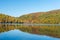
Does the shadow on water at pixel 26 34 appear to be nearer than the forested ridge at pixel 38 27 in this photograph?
Yes

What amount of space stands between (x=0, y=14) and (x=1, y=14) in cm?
123

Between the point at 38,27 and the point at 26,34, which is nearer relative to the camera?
the point at 26,34

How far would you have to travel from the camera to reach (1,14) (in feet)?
531

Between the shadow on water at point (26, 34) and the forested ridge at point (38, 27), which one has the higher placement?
the shadow on water at point (26, 34)

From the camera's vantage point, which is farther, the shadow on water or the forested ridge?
the forested ridge

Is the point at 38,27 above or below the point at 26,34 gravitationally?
below

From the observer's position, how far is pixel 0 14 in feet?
532

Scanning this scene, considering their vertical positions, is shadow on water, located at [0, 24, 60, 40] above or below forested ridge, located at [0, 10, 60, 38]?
above
